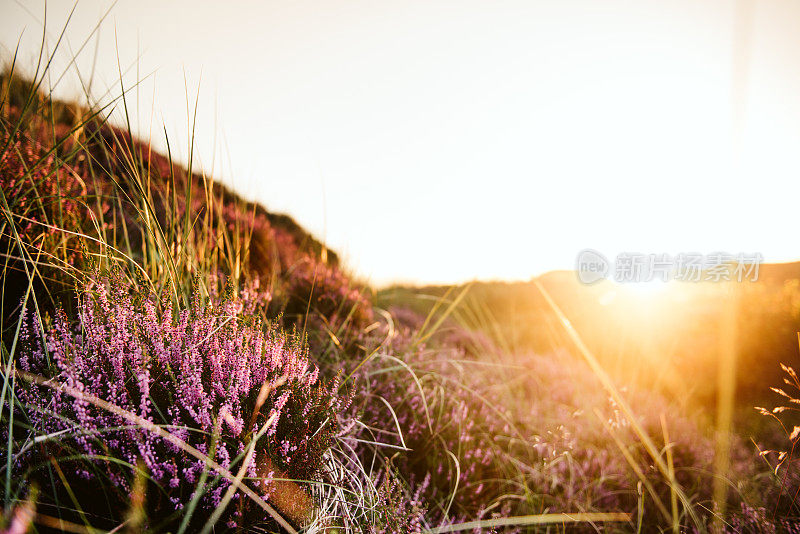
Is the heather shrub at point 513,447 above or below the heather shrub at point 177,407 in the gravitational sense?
below

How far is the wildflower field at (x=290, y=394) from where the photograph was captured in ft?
4.17

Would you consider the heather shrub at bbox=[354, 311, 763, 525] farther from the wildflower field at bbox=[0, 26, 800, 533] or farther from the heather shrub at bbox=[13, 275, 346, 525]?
the heather shrub at bbox=[13, 275, 346, 525]

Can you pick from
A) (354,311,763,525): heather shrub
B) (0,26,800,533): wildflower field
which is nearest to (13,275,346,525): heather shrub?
(0,26,800,533): wildflower field

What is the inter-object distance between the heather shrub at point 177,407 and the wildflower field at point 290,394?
0.01 metres

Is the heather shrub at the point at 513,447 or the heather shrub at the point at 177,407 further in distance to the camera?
the heather shrub at the point at 513,447

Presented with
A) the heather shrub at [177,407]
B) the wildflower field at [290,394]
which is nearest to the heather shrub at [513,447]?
the wildflower field at [290,394]

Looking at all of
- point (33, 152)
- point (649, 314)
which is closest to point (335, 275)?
point (33, 152)

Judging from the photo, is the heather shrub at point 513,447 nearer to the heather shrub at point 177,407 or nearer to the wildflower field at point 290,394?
the wildflower field at point 290,394

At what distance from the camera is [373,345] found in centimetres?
332

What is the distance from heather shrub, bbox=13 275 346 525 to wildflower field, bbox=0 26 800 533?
0.01m

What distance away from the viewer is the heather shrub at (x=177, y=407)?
1.23 metres

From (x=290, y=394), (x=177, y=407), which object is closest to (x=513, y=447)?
(x=290, y=394)

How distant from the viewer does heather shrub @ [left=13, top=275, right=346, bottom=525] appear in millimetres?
1227

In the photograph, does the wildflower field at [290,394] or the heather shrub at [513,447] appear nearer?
the wildflower field at [290,394]
